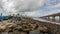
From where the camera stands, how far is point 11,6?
185 inches

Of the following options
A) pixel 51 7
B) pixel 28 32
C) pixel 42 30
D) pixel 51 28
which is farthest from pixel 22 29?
pixel 51 7

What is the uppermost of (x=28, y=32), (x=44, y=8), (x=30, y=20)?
(x=44, y=8)

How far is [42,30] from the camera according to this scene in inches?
146

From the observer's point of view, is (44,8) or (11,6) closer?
(44,8)

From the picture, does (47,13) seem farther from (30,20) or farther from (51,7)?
(30,20)

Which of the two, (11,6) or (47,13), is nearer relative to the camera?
(47,13)

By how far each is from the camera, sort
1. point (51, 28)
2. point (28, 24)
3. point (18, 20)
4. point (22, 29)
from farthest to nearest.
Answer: point (18, 20)
point (28, 24)
point (22, 29)
point (51, 28)

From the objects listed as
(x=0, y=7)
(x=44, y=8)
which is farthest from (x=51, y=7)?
(x=0, y=7)

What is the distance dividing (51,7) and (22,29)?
1.19m

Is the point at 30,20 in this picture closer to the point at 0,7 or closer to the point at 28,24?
the point at 28,24

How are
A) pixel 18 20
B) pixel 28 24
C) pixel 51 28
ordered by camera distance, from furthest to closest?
1. pixel 18 20
2. pixel 28 24
3. pixel 51 28

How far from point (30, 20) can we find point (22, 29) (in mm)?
603

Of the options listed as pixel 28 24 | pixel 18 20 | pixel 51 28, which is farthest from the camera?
pixel 18 20

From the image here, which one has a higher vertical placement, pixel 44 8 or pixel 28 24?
pixel 44 8
